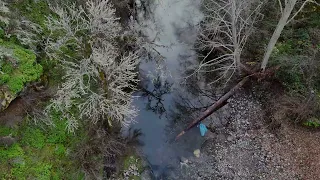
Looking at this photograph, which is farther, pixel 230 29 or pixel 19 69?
pixel 230 29

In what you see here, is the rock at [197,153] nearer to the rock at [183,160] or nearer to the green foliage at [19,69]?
the rock at [183,160]

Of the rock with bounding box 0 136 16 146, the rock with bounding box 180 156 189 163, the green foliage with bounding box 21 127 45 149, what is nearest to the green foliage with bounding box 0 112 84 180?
the green foliage with bounding box 21 127 45 149

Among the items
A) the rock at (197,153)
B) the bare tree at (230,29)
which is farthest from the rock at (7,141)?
the bare tree at (230,29)

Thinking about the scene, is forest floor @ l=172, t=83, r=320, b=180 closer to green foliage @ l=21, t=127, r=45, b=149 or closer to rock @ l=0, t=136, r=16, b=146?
green foliage @ l=21, t=127, r=45, b=149

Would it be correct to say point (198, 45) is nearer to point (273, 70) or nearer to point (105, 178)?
point (273, 70)

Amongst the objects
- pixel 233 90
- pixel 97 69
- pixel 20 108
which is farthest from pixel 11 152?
pixel 233 90

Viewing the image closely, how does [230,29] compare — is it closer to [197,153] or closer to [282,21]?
[282,21]
